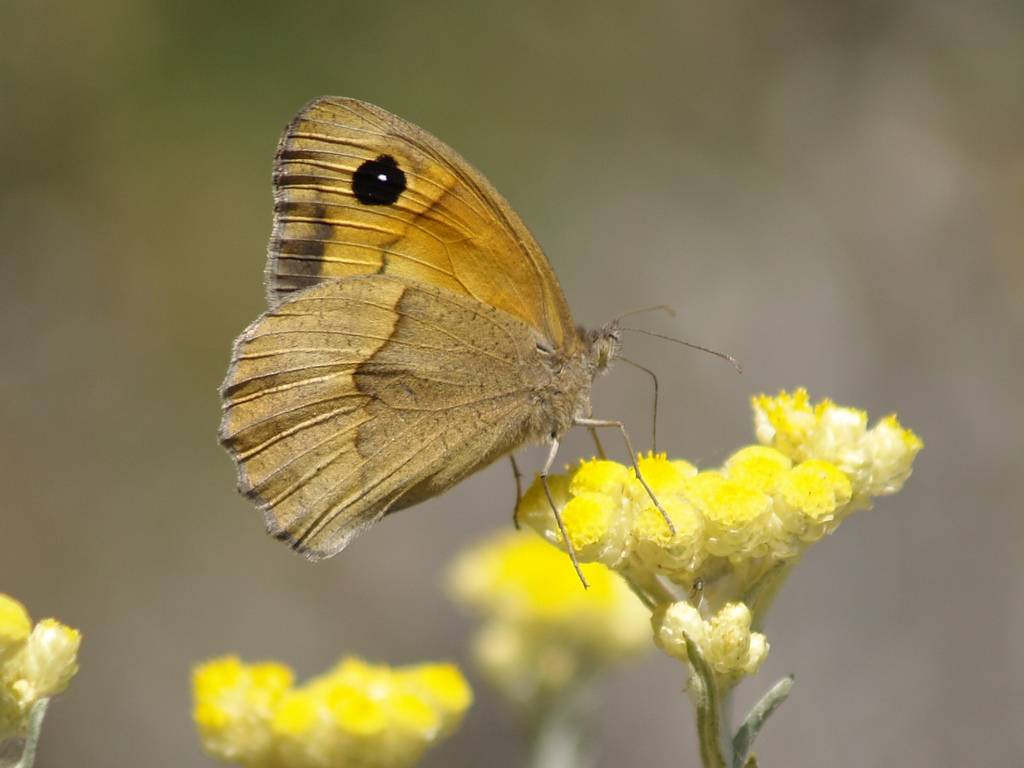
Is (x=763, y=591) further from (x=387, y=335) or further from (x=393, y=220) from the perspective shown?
(x=393, y=220)

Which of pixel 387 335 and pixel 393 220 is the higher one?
pixel 393 220

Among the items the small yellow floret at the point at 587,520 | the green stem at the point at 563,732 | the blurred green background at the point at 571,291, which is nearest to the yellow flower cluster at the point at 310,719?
the small yellow floret at the point at 587,520

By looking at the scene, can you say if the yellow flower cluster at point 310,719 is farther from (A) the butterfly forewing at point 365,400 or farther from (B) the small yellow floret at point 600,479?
(B) the small yellow floret at point 600,479

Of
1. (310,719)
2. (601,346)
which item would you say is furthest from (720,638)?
(601,346)

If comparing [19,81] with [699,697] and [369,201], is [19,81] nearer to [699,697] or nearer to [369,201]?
[369,201]

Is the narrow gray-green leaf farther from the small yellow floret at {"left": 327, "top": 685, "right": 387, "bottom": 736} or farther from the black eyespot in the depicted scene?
the black eyespot

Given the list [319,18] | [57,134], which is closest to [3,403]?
[57,134]
